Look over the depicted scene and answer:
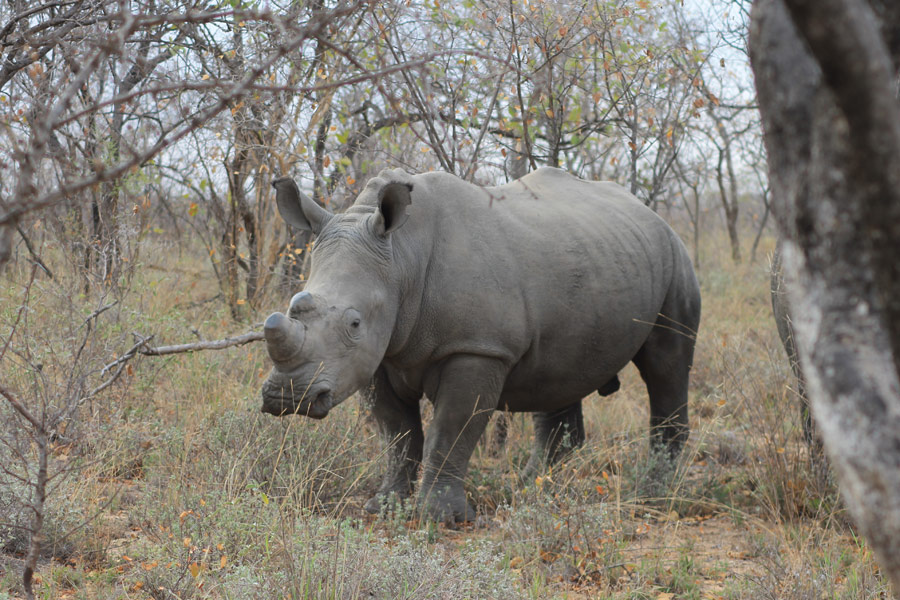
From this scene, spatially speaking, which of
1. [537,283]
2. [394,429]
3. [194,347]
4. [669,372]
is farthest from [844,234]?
[669,372]

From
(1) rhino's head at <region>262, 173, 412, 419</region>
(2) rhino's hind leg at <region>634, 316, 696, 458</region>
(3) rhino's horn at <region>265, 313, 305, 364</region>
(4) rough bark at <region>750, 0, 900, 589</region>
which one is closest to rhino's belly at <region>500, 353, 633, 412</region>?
(2) rhino's hind leg at <region>634, 316, 696, 458</region>

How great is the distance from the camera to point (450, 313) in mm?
4582

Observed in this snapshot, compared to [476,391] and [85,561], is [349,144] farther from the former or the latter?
[85,561]

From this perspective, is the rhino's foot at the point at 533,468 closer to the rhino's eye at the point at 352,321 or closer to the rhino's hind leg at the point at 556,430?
the rhino's hind leg at the point at 556,430

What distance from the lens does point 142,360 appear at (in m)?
5.93

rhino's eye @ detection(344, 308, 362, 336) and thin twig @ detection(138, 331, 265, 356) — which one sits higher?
rhino's eye @ detection(344, 308, 362, 336)

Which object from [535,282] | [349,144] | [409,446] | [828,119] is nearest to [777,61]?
[828,119]

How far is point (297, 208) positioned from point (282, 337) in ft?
3.54

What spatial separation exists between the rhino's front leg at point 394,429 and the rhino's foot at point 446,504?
0.32m

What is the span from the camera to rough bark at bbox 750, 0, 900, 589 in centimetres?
115

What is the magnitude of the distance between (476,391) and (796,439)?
1.62 m

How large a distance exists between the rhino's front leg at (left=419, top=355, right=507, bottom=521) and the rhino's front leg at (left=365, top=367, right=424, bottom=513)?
0.29m

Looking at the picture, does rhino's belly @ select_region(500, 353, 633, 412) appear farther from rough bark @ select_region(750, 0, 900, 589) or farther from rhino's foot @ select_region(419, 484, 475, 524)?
rough bark @ select_region(750, 0, 900, 589)

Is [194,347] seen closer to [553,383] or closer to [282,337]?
[282,337]
